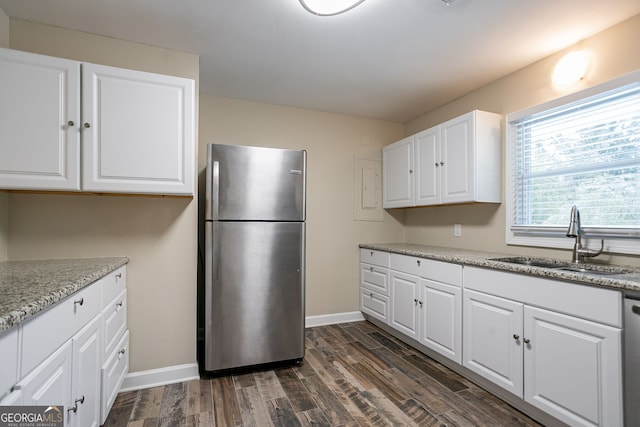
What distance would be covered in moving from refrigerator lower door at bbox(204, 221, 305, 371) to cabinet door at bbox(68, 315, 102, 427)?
31.3 inches

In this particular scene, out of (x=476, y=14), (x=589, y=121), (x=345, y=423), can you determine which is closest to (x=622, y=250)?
(x=589, y=121)

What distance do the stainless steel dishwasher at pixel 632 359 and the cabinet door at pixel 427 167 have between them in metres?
1.65

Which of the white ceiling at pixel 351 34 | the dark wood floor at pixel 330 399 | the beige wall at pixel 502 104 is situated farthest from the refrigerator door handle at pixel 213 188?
the beige wall at pixel 502 104

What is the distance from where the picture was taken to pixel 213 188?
7.36ft

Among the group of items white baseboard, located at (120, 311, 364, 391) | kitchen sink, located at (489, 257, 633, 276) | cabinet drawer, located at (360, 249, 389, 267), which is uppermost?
kitchen sink, located at (489, 257, 633, 276)

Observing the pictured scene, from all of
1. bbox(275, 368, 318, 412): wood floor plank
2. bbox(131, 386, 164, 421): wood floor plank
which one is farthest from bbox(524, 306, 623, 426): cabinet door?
bbox(131, 386, 164, 421): wood floor plank

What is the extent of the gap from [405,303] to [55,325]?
2474 millimetres

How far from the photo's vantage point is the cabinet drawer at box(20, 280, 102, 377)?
935 mm

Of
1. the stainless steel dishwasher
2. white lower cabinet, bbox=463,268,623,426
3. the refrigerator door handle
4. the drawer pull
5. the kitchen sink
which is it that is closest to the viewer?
the drawer pull

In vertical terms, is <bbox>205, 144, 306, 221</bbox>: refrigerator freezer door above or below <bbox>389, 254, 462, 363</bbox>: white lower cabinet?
above

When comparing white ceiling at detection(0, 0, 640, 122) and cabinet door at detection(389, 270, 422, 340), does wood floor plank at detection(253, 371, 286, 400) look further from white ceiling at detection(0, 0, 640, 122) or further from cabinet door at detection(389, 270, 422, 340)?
white ceiling at detection(0, 0, 640, 122)

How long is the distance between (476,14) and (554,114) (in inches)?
39.5

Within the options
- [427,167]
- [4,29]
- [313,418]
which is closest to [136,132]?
[4,29]

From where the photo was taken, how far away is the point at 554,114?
7.48 feet
